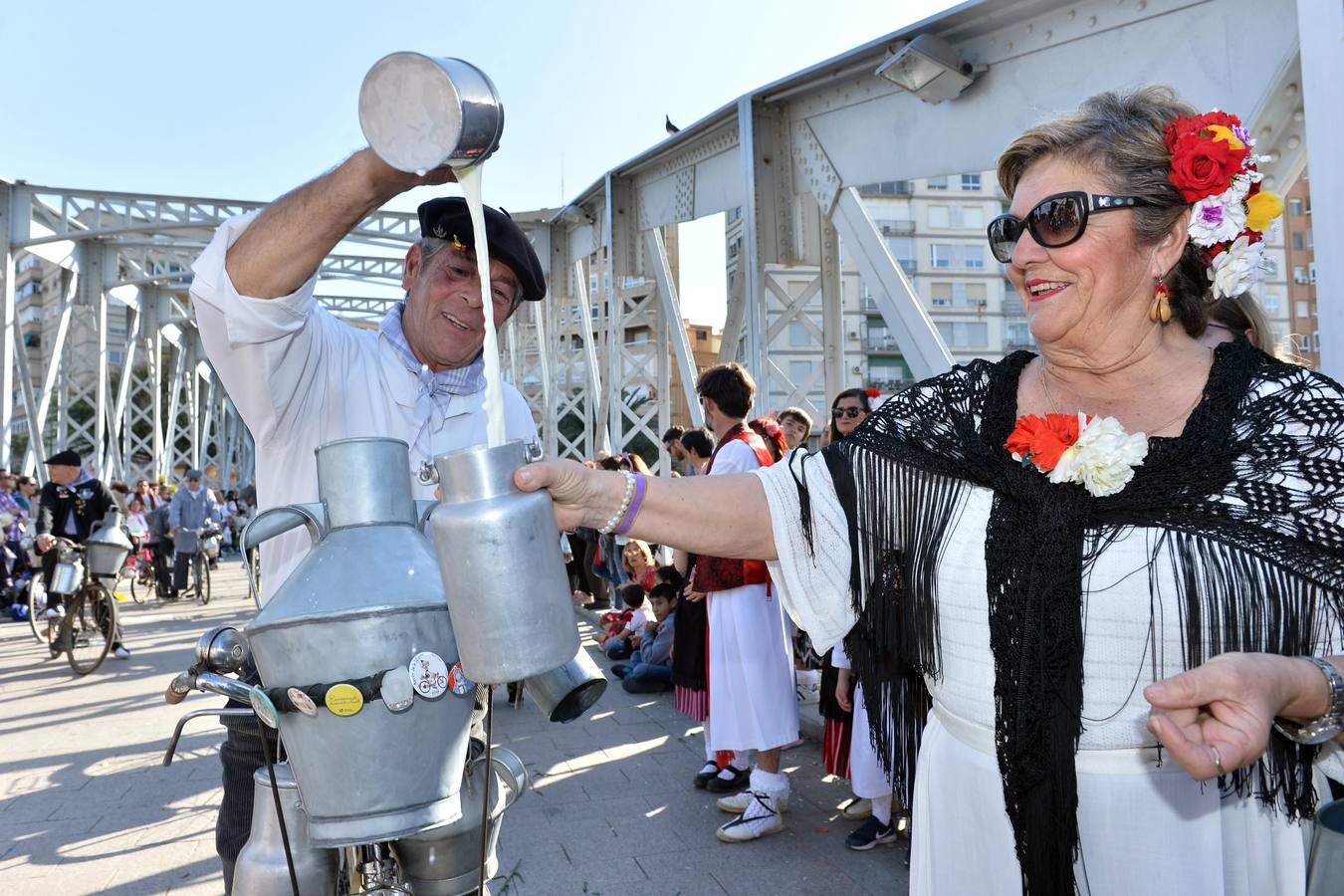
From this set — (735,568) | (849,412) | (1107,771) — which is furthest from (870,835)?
(1107,771)

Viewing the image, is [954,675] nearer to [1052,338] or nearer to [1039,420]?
[1039,420]

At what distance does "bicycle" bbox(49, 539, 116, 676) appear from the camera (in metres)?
8.64

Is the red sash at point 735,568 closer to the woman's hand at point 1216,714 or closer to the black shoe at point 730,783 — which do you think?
the black shoe at point 730,783

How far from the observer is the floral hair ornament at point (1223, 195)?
1.68 metres

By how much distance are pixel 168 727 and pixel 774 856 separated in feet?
15.2

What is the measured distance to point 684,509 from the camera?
5.59 feet

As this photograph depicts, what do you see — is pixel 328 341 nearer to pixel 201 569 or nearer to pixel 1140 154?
pixel 1140 154

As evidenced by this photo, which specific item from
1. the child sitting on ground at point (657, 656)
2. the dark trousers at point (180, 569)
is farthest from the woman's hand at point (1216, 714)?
the dark trousers at point (180, 569)

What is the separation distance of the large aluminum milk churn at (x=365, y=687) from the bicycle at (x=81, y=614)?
28.9ft

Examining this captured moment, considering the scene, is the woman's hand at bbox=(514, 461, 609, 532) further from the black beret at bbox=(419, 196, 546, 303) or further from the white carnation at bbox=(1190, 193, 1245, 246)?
the white carnation at bbox=(1190, 193, 1245, 246)

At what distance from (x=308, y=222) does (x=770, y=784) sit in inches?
142

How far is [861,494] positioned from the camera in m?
1.83

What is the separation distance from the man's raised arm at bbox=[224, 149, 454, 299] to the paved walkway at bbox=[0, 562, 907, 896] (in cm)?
245

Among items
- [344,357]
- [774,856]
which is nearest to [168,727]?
[774,856]
